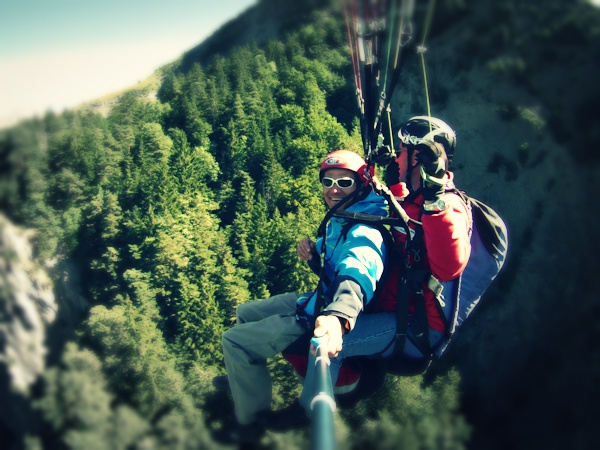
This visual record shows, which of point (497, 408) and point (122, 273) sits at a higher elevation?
point (122, 273)

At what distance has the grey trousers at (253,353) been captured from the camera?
261 cm

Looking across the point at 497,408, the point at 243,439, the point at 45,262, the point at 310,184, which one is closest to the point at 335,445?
the point at 243,439

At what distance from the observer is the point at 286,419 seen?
8.69 feet

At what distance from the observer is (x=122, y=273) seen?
2259cm

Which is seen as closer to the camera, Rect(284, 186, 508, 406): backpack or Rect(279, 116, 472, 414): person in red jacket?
Rect(279, 116, 472, 414): person in red jacket

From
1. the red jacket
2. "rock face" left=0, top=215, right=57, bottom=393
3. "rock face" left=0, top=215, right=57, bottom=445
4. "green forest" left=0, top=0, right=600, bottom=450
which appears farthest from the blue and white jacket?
"rock face" left=0, top=215, right=57, bottom=445

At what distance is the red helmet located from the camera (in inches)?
105

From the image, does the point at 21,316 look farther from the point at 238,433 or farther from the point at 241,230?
the point at 238,433

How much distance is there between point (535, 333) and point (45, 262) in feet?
71.0

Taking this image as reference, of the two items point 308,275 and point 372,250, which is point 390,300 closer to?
point 372,250

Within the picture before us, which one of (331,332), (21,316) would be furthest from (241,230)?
(331,332)

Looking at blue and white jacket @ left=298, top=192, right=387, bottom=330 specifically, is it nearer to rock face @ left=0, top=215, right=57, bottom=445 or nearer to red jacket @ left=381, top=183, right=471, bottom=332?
red jacket @ left=381, top=183, right=471, bottom=332

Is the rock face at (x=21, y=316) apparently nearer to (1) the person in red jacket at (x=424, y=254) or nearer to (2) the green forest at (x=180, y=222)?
(2) the green forest at (x=180, y=222)

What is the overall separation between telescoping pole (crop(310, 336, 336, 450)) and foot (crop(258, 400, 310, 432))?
4.55 ft
